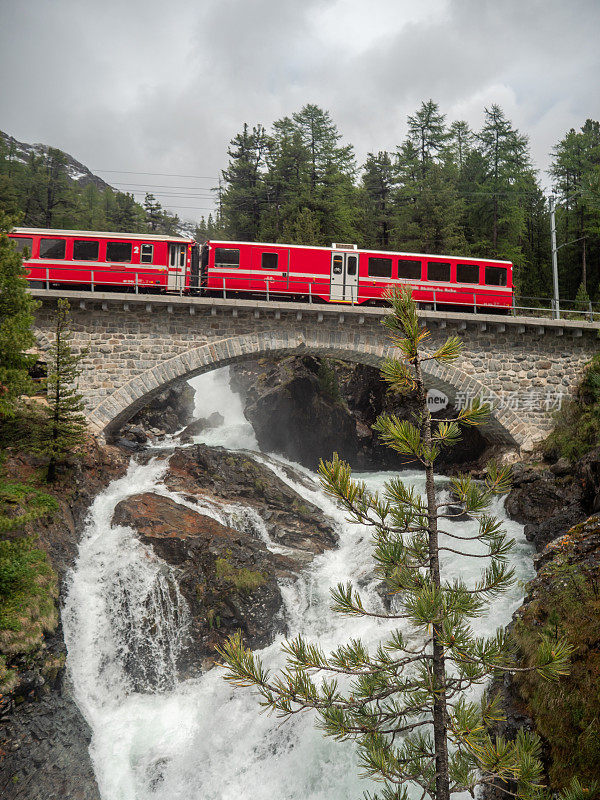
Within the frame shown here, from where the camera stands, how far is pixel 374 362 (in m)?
24.1

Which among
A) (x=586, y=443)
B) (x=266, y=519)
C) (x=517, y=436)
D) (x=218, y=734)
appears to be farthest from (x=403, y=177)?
(x=218, y=734)

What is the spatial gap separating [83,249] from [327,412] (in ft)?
56.1

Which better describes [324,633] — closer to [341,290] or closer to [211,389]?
[341,290]

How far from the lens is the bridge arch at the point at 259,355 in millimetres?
21109

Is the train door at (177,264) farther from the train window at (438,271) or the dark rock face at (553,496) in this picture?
the dark rock face at (553,496)

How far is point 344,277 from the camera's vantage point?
918 inches

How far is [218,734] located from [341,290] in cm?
1752

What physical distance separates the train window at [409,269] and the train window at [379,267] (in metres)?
0.53

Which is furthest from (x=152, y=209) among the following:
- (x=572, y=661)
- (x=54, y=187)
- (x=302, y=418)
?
(x=572, y=661)

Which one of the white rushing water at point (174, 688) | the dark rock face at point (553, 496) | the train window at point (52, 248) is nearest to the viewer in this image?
the white rushing water at point (174, 688)

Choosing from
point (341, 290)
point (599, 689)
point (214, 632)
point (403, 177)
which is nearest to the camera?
point (599, 689)

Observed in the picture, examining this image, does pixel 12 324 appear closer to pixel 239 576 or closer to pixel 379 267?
pixel 239 576

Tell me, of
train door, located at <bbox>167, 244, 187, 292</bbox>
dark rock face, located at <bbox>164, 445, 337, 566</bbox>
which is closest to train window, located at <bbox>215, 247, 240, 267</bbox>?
train door, located at <bbox>167, 244, 187, 292</bbox>

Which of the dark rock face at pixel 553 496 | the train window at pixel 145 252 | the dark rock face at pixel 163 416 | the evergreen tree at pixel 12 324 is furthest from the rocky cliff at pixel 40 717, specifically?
the dark rock face at pixel 163 416
